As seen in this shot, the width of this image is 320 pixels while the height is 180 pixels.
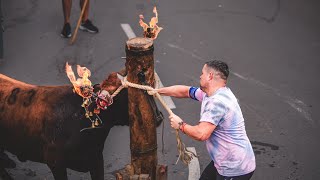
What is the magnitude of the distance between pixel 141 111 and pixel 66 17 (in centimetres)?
720

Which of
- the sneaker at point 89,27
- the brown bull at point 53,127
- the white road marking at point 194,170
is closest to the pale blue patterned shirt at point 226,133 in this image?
the brown bull at point 53,127

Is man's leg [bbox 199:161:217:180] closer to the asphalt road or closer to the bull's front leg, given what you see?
the bull's front leg

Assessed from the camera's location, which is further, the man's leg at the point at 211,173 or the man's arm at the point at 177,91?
the man's leg at the point at 211,173

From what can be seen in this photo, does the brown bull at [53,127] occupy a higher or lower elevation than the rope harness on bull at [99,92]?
lower

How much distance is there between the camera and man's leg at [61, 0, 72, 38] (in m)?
10.7

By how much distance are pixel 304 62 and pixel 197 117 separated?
3.33 m

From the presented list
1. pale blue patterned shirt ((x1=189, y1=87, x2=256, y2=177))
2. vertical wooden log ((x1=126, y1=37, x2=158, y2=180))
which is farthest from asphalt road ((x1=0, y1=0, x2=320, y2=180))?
vertical wooden log ((x1=126, y1=37, x2=158, y2=180))

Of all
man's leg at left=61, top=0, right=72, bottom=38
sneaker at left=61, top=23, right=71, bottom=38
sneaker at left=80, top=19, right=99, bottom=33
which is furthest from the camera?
sneaker at left=80, top=19, right=99, bottom=33

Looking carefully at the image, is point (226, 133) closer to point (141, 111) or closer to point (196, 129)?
point (196, 129)

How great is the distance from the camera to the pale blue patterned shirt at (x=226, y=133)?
432 cm

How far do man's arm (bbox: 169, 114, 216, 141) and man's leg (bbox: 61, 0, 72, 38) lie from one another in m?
7.21

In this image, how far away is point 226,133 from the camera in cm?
448

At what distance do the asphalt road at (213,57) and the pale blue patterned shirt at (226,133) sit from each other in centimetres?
200

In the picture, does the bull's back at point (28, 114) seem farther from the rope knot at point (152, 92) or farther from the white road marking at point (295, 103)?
the white road marking at point (295, 103)
